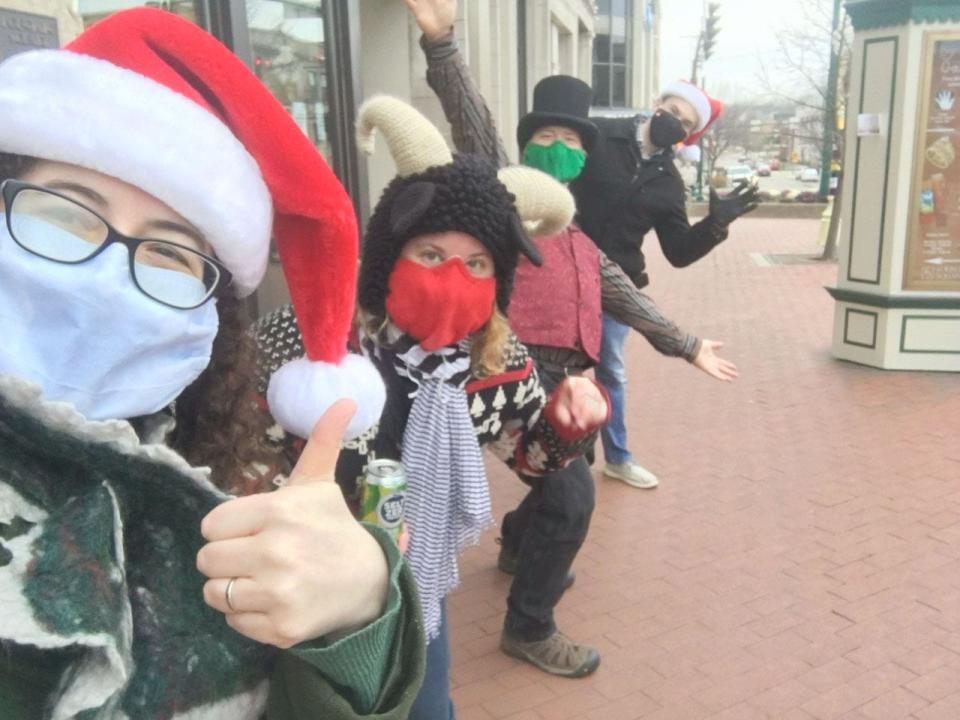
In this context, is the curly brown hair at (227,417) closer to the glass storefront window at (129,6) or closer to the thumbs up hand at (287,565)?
the thumbs up hand at (287,565)

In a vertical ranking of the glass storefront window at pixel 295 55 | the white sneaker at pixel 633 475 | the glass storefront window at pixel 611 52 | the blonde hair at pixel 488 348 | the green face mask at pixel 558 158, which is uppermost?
the glass storefront window at pixel 611 52

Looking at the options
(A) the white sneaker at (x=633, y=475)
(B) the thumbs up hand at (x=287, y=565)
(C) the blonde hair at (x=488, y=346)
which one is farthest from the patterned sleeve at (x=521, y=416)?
(A) the white sneaker at (x=633, y=475)

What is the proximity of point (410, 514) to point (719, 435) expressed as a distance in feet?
A: 13.8

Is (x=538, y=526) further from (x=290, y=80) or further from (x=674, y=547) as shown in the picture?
(x=290, y=80)

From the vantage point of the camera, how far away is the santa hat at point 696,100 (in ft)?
15.7

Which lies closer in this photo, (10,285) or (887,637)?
(10,285)

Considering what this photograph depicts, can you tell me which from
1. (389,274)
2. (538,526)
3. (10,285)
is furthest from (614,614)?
(10,285)

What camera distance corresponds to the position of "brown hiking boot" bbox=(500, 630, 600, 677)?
338cm

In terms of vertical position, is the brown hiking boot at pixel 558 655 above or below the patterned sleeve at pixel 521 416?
below

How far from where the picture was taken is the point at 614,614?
3.82m

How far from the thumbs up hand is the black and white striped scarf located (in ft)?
3.97

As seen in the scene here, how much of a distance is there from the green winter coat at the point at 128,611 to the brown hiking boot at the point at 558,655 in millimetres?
2341

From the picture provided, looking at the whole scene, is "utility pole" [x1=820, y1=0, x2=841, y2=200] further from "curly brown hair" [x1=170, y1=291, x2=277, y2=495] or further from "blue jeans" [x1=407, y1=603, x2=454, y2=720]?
"curly brown hair" [x1=170, y1=291, x2=277, y2=495]

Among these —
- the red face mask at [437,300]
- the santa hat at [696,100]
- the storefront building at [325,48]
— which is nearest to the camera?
the red face mask at [437,300]
